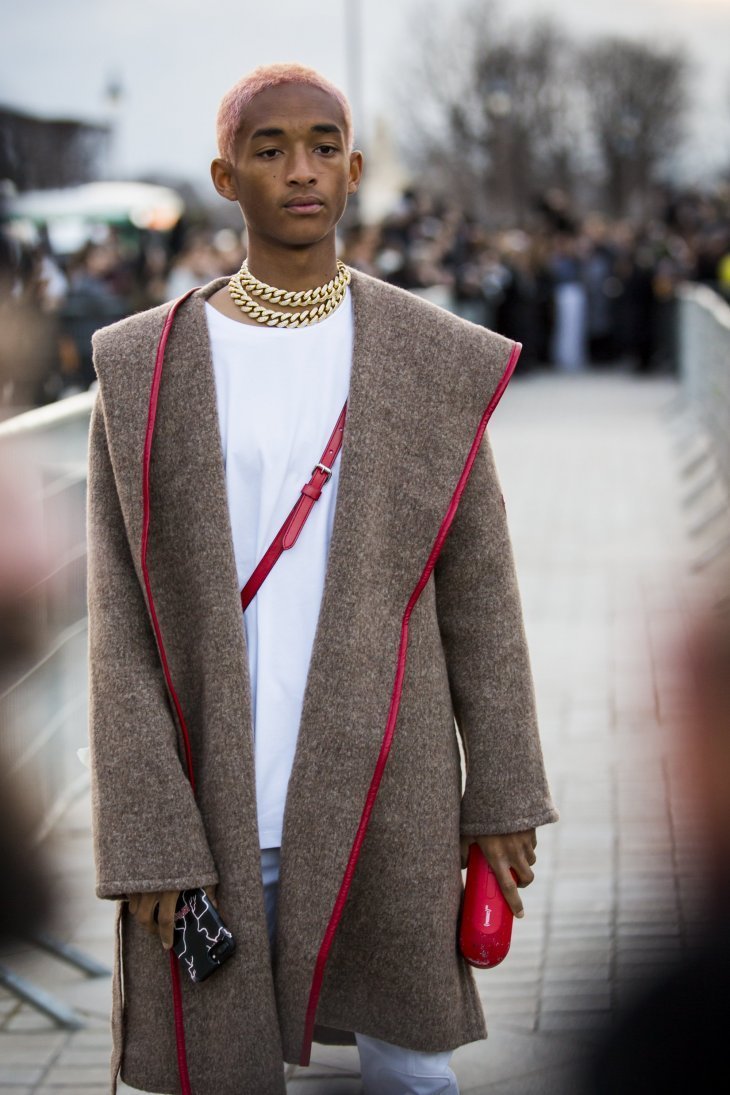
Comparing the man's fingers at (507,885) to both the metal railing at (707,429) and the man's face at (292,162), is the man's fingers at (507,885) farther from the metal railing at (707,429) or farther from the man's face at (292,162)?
the metal railing at (707,429)

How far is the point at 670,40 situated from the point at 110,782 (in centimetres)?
7489

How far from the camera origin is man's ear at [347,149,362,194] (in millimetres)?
2477

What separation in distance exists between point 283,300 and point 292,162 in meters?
0.21

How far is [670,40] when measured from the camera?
72.2 meters

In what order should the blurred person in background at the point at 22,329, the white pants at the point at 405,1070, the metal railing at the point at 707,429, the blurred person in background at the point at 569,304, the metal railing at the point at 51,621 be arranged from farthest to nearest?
1. the blurred person in background at the point at 569,304
2. the blurred person in background at the point at 22,329
3. the metal railing at the point at 707,429
4. the metal railing at the point at 51,621
5. the white pants at the point at 405,1070

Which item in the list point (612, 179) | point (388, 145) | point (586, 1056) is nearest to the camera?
point (586, 1056)

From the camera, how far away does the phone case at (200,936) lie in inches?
91.7

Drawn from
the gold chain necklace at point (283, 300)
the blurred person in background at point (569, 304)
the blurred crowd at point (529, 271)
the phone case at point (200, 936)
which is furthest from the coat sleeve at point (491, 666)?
the blurred person in background at point (569, 304)

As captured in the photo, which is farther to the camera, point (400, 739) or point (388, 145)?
point (388, 145)

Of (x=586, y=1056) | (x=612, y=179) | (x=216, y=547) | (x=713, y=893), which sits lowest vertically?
(x=612, y=179)

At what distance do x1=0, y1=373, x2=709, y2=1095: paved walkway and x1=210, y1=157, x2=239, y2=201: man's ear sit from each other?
952 millimetres

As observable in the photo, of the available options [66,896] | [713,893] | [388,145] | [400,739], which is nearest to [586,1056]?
[713,893]

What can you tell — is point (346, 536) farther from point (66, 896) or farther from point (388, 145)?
point (388, 145)

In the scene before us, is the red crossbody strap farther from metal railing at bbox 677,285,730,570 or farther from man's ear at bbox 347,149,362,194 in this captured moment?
metal railing at bbox 677,285,730,570
